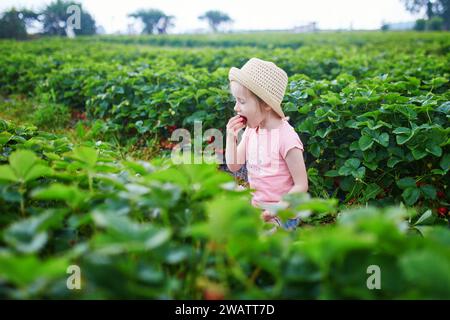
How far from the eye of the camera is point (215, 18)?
3787 inches

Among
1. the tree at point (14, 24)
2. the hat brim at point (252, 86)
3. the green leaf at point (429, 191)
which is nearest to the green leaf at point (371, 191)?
the green leaf at point (429, 191)

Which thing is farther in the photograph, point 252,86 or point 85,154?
point 252,86

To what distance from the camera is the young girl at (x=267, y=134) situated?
2.30 meters

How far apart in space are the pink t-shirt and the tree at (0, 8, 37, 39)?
32173 millimetres

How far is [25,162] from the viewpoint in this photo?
42.3 inches

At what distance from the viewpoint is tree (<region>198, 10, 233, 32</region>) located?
95.7 metres

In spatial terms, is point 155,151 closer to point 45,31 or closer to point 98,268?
point 98,268

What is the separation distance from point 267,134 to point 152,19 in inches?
3368

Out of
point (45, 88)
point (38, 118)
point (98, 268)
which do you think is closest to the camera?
point (98, 268)

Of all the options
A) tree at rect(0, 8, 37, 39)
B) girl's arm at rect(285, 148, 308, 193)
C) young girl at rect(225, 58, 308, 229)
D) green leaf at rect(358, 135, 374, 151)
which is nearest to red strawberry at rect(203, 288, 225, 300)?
→ young girl at rect(225, 58, 308, 229)

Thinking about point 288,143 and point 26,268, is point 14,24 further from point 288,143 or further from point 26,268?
point 26,268

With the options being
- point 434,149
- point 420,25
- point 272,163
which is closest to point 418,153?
point 434,149
